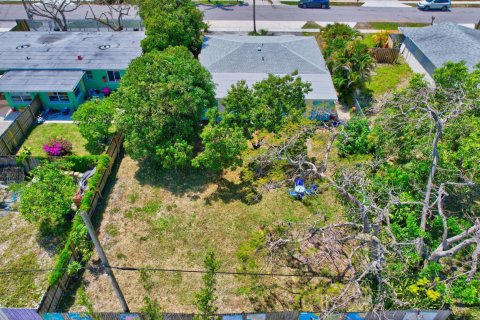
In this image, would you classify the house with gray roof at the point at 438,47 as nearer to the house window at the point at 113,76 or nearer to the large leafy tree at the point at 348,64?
the large leafy tree at the point at 348,64

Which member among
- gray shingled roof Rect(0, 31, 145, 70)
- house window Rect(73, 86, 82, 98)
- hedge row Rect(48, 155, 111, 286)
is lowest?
hedge row Rect(48, 155, 111, 286)

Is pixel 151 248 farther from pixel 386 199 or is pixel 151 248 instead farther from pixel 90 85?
pixel 90 85

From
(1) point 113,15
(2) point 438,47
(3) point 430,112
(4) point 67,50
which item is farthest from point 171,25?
(2) point 438,47

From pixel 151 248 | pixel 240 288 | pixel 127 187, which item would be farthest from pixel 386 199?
pixel 127 187

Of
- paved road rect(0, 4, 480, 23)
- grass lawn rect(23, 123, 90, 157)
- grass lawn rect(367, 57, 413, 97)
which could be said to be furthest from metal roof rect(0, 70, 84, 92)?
grass lawn rect(367, 57, 413, 97)

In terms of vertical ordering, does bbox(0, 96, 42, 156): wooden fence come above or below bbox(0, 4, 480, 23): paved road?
below

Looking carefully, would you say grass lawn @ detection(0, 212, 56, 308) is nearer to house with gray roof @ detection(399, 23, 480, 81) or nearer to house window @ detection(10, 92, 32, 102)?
house window @ detection(10, 92, 32, 102)

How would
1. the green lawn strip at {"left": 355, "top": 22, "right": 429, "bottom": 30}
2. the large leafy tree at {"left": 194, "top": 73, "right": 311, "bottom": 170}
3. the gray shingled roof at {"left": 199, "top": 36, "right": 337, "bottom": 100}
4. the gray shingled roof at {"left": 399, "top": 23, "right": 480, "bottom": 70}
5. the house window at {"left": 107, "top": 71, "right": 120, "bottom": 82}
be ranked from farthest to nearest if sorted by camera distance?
the green lawn strip at {"left": 355, "top": 22, "right": 429, "bottom": 30}
the house window at {"left": 107, "top": 71, "right": 120, "bottom": 82}
the gray shingled roof at {"left": 399, "top": 23, "right": 480, "bottom": 70}
the gray shingled roof at {"left": 199, "top": 36, "right": 337, "bottom": 100}
the large leafy tree at {"left": 194, "top": 73, "right": 311, "bottom": 170}

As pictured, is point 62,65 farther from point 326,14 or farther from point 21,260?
point 326,14
